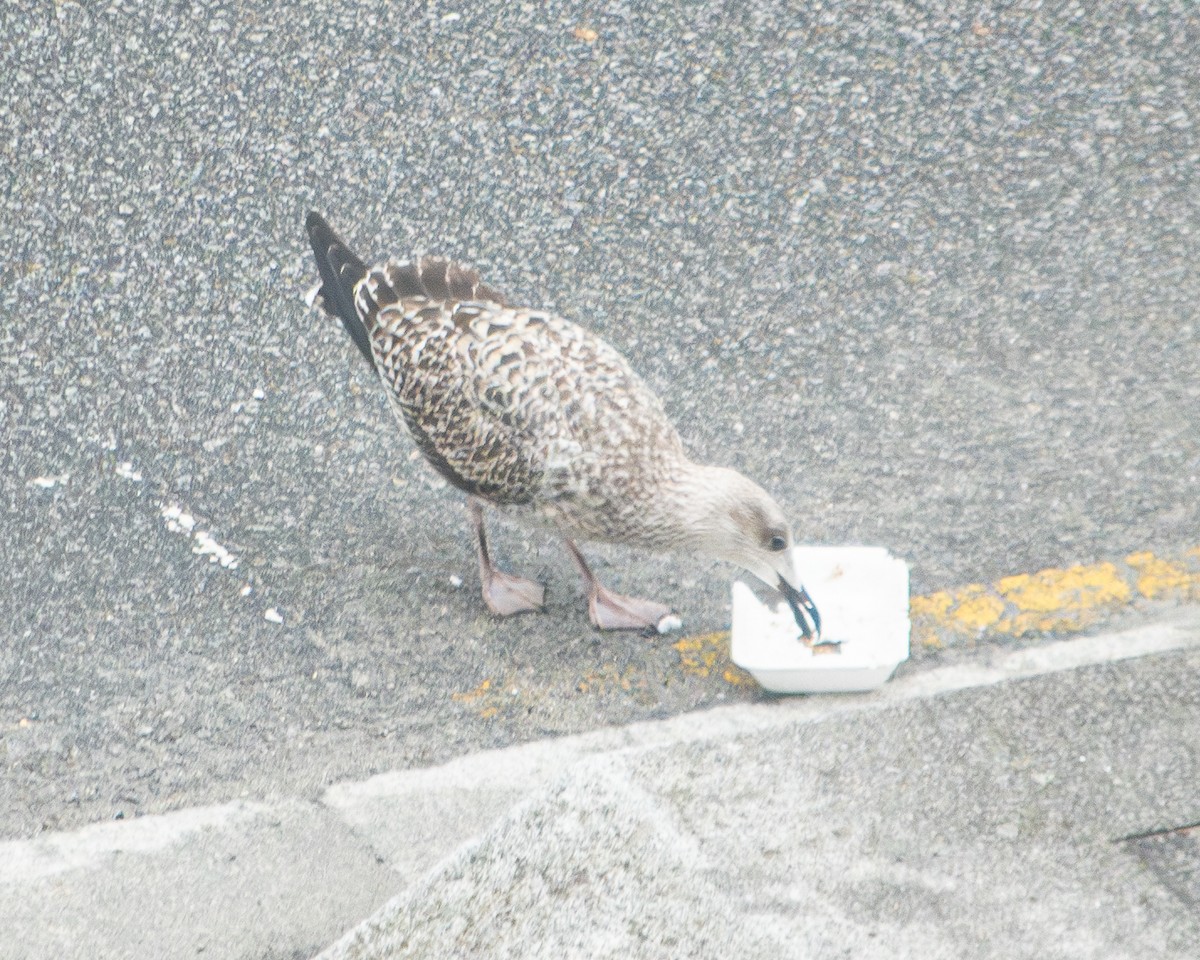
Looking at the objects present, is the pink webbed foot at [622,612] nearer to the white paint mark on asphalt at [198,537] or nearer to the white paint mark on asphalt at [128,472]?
the white paint mark on asphalt at [198,537]

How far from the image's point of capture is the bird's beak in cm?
365

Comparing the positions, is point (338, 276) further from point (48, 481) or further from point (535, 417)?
point (48, 481)

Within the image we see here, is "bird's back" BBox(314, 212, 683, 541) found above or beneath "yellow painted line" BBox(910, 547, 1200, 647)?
above

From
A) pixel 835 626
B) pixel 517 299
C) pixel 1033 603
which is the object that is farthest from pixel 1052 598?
pixel 517 299

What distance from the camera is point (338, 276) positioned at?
423 centimetres

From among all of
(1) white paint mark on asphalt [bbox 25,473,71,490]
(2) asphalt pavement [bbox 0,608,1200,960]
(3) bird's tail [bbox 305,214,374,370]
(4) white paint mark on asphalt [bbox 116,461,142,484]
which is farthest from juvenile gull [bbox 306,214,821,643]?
(1) white paint mark on asphalt [bbox 25,473,71,490]

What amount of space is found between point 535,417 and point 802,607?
0.83 metres

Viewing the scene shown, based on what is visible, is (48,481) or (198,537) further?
(48,481)

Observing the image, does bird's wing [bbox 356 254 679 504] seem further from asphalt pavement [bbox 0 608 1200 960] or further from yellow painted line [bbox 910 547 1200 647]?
yellow painted line [bbox 910 547 1200 647]

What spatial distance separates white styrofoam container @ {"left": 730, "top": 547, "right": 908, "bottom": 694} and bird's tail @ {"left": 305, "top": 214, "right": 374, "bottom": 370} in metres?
1.33

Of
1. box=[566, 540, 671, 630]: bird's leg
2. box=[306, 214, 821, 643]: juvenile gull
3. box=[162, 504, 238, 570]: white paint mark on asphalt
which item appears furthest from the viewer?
box=[162, 504, 238, 570]: white paint mark on asphalt

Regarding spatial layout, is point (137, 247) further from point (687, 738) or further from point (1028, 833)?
point (1028, 833)

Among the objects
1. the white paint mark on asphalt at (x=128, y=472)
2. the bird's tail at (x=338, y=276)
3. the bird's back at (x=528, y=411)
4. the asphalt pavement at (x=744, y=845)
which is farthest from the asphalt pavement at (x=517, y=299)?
the bird's back at (x=528, y=411)

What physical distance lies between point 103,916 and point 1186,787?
237cm
